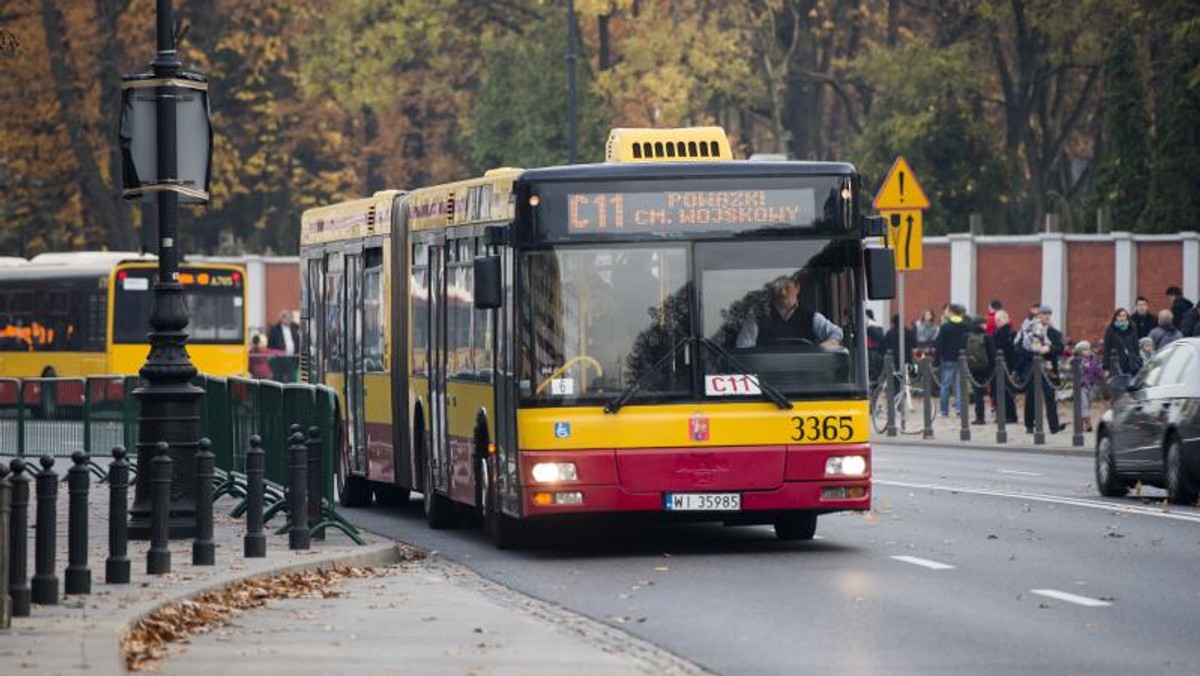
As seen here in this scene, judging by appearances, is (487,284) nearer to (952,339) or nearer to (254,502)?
(254,502)

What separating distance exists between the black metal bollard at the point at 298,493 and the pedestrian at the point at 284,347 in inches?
1426

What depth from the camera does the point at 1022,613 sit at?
15289 millimetres

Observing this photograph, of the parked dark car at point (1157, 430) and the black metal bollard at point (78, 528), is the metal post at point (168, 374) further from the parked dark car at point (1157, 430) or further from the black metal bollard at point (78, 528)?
the parked dark car at point (1157, 430)

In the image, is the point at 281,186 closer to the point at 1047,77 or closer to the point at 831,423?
the point at 1047,77

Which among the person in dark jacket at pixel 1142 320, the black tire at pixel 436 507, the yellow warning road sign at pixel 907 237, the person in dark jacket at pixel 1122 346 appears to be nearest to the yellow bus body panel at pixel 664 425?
the black tire at pixel 436 507

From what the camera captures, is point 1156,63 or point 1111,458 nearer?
point 1111,458

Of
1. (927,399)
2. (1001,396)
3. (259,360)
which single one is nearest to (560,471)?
(1001,396)

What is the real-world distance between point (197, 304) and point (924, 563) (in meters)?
34.5

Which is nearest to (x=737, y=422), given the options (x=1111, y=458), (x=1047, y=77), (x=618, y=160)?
(x=618, y=160)

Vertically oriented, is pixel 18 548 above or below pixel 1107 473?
above

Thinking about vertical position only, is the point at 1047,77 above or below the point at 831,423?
above

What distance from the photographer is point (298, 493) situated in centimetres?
1908

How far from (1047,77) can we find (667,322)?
4638 centimetres

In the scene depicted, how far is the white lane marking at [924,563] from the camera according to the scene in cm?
1833
